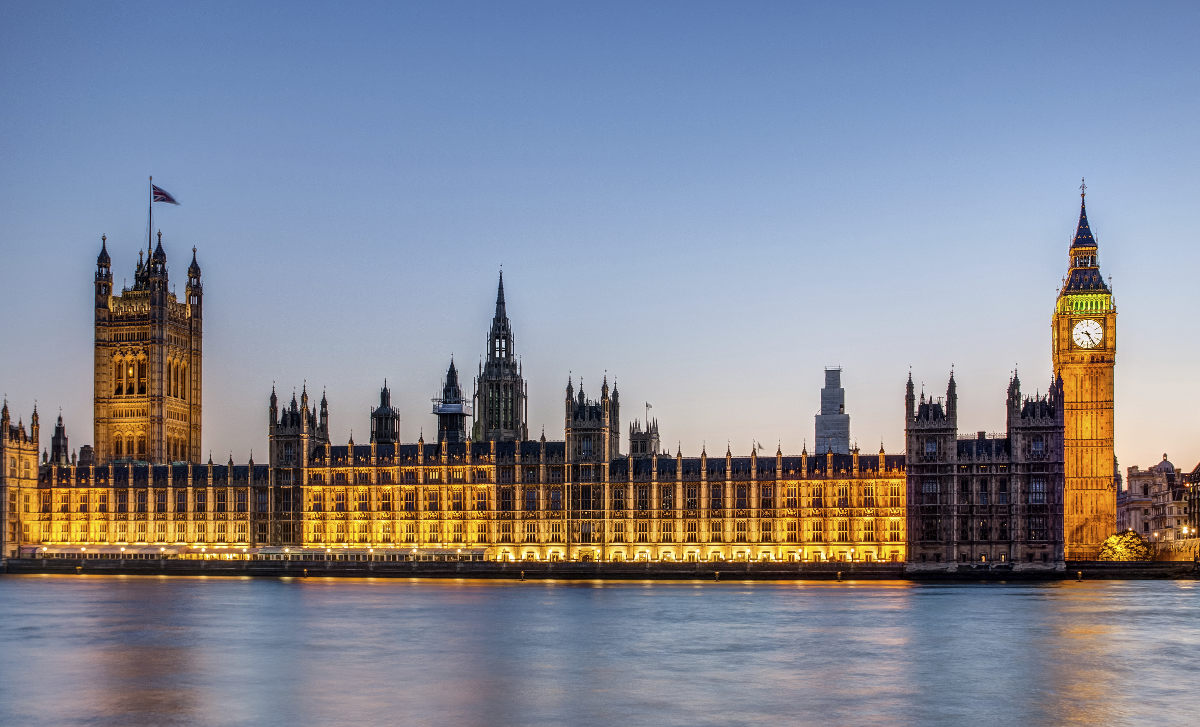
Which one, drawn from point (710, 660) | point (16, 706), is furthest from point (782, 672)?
point (16, 706)

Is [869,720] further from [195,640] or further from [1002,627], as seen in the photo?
[195,640]

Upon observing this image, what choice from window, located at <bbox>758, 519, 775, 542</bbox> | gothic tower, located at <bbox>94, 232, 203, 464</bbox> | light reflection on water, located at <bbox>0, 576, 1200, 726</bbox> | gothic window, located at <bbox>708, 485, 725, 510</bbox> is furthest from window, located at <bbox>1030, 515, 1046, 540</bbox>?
gothic tower, located at <bbox>94, 232, 203, 464</bbox>

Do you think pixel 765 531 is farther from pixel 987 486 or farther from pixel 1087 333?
pixel 1087 333

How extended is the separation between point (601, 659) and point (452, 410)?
11035 centimetres

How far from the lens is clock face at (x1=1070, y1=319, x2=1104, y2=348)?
5950 inches

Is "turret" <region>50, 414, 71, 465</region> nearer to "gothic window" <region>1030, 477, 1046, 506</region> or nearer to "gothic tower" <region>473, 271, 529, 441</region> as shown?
"gothic tower" <region>473, 271, 529, 441</region>

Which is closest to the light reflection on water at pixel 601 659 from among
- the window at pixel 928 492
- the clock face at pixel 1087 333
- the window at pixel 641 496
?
the window at pixel 928 492

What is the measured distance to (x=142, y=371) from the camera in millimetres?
182125

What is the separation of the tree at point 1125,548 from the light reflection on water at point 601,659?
33.9 m

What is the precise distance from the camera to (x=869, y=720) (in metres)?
46.8

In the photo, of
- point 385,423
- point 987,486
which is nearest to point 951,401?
point 987,486

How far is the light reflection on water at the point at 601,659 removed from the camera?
4853cm

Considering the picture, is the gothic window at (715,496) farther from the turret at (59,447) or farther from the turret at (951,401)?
the turret at (59,447)

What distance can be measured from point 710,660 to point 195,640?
26.0 meters
